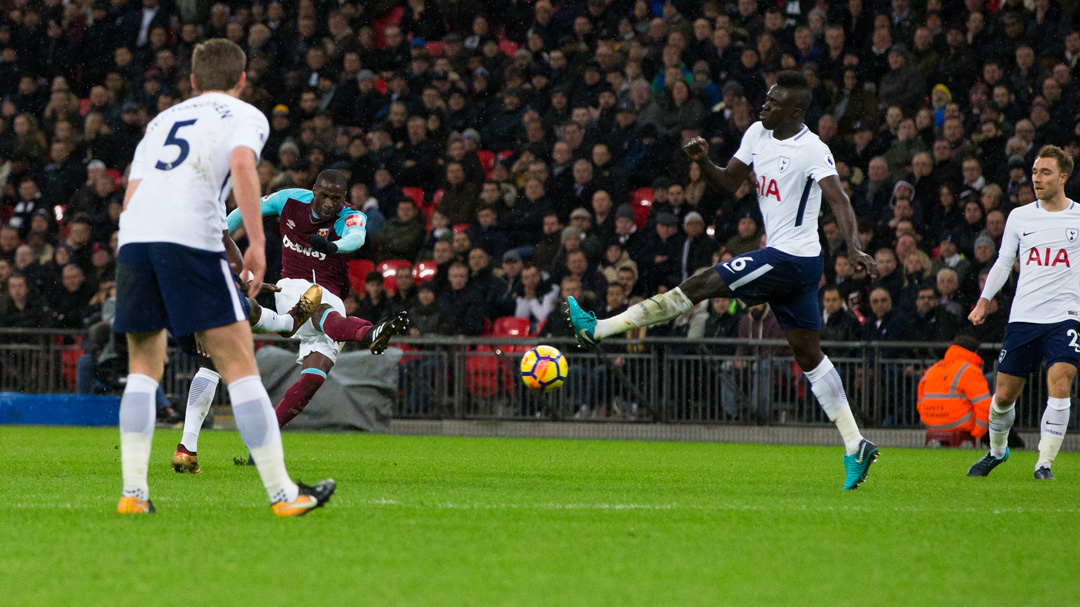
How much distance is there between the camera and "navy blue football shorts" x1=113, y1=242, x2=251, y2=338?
606 centimetres

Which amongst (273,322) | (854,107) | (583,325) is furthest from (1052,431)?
(854,107)

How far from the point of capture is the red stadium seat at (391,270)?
60.9 ft

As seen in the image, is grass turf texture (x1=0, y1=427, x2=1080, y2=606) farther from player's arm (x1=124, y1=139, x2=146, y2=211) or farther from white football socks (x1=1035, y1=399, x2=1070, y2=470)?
player's arm (x1=124, y1=139, x2=146, y2=211)

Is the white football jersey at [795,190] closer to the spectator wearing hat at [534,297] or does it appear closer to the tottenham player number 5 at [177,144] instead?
the tottenham player number 5 at [177,144]

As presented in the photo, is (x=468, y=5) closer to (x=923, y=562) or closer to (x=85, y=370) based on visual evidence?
(x=85, y=370)

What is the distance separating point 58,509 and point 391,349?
10.7 m

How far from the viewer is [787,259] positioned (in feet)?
28.1

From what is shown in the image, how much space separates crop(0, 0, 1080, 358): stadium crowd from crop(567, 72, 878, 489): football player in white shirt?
7.31 m

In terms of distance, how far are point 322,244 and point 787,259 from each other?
323 cm

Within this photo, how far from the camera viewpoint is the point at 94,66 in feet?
81.5

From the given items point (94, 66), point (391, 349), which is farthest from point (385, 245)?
point (94, 66)

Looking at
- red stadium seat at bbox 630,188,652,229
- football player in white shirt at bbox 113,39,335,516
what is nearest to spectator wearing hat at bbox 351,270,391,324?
red stadium seat at bbox 630,188,652,229

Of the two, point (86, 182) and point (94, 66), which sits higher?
point (94, 66)

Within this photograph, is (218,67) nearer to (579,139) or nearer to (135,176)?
(135,176)
